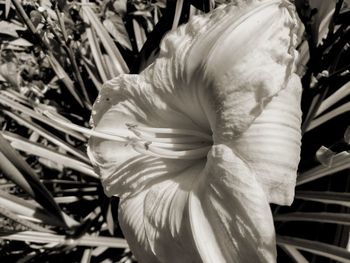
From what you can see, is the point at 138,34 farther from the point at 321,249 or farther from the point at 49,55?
the point at 321,249

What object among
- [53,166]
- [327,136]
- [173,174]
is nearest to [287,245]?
[173,174]

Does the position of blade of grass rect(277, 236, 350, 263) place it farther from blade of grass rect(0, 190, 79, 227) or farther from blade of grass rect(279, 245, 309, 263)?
blade of grass rect(0, 190, 79, 227)

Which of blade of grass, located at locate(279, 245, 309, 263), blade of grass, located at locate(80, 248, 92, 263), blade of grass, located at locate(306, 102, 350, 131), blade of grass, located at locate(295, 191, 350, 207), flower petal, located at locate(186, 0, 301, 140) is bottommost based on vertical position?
blade of grass, located at locate(80, 248, 92, 263)

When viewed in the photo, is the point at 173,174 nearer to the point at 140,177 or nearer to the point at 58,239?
the point at 140,177

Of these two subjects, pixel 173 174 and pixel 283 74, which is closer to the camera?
pixel 283 74

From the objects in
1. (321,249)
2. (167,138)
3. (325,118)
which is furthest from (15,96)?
(321,249)

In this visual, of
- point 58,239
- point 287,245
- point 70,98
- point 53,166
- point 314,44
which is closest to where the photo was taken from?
point 314,44

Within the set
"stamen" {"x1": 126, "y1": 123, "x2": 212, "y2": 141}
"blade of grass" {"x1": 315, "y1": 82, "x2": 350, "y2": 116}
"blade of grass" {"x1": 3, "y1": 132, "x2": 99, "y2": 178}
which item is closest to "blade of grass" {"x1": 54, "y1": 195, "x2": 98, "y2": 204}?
"blade of grass" {"x1": 3, "y1": 132, "x2": 99, "y2": 178}
